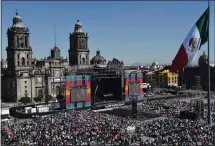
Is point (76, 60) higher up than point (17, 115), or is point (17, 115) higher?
point (76, 60)

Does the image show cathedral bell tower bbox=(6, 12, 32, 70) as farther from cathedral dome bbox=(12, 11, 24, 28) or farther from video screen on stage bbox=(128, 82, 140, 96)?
video screen on stage bbox=(128, 82, 140, 96)

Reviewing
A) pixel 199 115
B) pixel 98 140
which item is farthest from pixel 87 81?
pixel 98 140

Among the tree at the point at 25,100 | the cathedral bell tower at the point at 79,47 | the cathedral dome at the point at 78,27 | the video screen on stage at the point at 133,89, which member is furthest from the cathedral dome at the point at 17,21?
the video screen on stage at the point at 133,89

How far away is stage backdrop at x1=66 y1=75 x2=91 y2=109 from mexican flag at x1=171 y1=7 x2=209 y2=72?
33.0 metres

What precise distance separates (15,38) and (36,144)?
43.2 m

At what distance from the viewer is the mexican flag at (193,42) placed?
27016mm

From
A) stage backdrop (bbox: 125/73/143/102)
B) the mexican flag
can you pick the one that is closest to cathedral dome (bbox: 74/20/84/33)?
stage backdrop (bbox: 125/73/143/102)

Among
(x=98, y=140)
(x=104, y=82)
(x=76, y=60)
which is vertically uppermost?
(x=76, y=60)

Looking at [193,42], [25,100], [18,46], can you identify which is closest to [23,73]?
[18,46]

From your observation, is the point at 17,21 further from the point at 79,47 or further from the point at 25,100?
the point at 79,47

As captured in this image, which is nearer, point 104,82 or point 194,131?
point 194,131

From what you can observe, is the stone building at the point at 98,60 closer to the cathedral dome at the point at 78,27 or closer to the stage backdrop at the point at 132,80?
the cathedral dome at the point at 78,27

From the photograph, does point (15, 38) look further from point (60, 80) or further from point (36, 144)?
point (36, 144)

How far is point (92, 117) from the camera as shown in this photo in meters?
46.6
